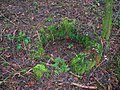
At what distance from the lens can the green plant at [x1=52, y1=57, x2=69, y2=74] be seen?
2.43 m

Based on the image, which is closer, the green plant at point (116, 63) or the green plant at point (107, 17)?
the green plant at point (107, 17)

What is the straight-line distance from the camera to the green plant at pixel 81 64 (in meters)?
2.42

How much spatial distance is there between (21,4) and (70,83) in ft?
5.38

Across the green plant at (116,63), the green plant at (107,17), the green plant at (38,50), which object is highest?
the green plant at (107,17)

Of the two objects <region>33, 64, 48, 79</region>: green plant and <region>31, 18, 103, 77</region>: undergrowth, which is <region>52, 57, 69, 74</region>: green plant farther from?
<region>33, 64, 48, 79</region>: green plant

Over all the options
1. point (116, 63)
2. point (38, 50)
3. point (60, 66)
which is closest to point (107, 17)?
point (116, 63)

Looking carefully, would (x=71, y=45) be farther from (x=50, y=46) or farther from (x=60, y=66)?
(x=60, y=66)

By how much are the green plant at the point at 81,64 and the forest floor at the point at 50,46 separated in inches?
2.1

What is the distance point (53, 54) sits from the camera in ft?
8.71

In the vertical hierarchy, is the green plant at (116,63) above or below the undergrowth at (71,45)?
below

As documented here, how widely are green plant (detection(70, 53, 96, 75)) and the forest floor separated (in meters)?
0.05

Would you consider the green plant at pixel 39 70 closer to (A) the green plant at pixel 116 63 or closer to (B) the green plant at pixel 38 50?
(B) the green plant at pixel 38 50

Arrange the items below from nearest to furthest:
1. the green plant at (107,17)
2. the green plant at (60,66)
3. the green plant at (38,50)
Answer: the green plant at (107,17) → the green plant at (60,66) → the green plant at (38,50)

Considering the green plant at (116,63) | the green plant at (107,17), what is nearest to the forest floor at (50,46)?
the green plant at (116,63)
